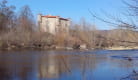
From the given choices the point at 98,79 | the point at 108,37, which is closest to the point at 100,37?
the point at 108,37

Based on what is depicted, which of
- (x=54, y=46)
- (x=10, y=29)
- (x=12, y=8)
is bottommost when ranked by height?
→ (x=54, y=46)

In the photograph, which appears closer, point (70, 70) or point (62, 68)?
point (70, 70)

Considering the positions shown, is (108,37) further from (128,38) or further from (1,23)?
(1,23)

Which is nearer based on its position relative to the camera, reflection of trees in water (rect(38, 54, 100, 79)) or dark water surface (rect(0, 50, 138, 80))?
dark water surface (rect(0, 50, 138, 80))

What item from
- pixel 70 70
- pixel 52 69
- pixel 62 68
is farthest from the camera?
pixel 52 69

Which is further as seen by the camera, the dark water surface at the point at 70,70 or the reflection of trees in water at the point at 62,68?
the reflection of trees in water at the point at 62,68

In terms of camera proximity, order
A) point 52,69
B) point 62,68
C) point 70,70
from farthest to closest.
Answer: point 52,69 → point 62,68 → point 70,70

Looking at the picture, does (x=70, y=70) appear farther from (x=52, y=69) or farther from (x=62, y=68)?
(x=52, y=69)

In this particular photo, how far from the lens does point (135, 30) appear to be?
2.78 m

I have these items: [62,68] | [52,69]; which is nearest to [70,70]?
[62,68]

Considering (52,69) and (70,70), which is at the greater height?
(70,70)

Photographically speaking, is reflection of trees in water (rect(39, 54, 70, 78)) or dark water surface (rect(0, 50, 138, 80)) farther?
reflection of trees in water (rect(39, 54, 70, 78))

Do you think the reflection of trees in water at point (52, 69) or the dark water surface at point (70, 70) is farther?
the reflection of trees in water at point (52, 69)

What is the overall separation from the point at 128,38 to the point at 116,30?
6.3 inches
